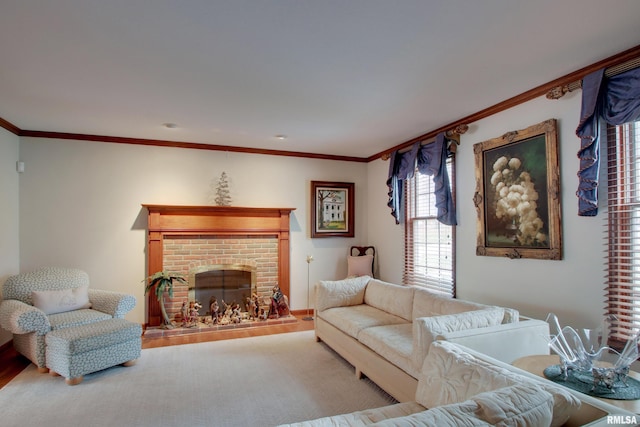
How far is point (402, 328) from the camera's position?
10.7ft

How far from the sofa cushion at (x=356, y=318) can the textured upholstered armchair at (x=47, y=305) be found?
2172 millimetres

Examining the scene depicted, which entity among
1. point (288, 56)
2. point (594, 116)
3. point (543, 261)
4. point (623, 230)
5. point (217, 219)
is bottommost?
point (543, 261)

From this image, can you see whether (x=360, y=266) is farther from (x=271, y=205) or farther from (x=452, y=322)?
(x=452, y=322)

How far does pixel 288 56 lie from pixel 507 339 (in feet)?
7.94

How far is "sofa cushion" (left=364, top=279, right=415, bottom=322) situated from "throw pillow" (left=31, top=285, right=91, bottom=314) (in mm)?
3143

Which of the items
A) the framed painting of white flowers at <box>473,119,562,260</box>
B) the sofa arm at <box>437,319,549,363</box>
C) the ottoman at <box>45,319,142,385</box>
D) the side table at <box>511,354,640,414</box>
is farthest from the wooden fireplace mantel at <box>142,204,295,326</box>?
the side table at <box>511,354,640,414</box>

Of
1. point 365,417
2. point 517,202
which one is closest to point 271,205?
point 517,202

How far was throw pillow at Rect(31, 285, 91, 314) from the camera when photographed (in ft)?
12.1

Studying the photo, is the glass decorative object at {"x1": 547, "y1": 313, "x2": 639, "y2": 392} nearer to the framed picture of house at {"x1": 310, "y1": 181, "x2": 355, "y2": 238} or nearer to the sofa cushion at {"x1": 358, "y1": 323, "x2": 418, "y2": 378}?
the sofa cushion at {"x1": 358, "y1": 323, "x2": 418, "y2": 378}

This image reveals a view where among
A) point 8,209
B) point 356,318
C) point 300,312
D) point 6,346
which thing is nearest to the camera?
point 356,318

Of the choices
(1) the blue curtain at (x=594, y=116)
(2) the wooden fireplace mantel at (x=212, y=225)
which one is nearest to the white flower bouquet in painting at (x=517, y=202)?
(1) the blue curtain at (x=594, y=116)

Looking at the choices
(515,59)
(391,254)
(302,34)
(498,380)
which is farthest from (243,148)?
(498,380)

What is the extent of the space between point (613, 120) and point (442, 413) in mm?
2497

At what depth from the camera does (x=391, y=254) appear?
5426mm
